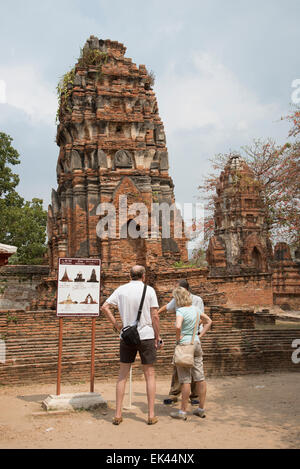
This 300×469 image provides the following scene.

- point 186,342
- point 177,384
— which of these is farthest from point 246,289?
point 186,342

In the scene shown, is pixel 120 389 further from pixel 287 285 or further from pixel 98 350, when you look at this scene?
pixel 287 285

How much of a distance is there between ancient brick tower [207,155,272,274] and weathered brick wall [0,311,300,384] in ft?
44.1

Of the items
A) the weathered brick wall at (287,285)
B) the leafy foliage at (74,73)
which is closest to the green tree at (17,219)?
the leafy foliage at (74,73)

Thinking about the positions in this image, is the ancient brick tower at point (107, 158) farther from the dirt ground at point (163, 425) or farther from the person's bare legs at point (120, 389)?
the person's bare legs at point (120, 389)

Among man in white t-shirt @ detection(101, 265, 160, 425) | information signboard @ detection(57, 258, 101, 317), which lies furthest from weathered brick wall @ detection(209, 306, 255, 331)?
man in white t-shirt @ detection(101, 265, 160, 425)

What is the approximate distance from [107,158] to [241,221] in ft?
35.4

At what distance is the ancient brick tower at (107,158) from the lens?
51.0ft

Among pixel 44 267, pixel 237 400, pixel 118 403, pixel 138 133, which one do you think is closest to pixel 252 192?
pixel 138 133

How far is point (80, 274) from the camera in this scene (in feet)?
22.5

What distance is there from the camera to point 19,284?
784 inches

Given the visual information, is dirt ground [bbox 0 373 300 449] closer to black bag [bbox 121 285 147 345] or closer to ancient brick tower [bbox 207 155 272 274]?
black bag [bbox 121 285 147 345]

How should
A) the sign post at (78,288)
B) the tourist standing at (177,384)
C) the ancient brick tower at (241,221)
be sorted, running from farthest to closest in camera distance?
the ancient brick tower at (241,221)
the sign post at (78,288)
the tourist standing at (177,384)

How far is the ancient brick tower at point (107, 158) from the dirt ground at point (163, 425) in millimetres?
8074
